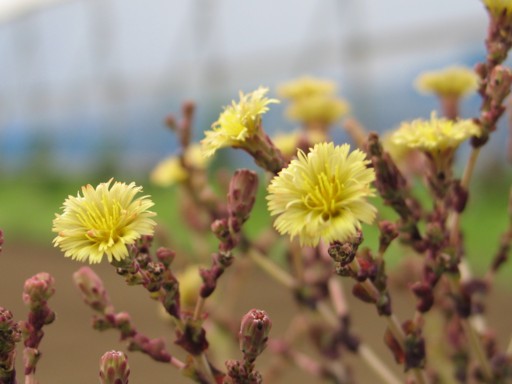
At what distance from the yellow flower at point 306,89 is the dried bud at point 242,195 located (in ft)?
1.33

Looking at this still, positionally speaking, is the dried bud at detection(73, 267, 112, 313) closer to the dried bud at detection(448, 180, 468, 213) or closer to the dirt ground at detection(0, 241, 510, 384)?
the dried bud at detection(448, 180, 468, 213)

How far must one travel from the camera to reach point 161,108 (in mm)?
9289

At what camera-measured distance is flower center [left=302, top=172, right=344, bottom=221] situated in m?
0.46

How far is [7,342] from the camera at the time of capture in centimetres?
48

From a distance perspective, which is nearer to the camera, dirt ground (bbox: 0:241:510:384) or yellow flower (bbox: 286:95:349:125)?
yellow flower (bbox: 286:95:349:125)

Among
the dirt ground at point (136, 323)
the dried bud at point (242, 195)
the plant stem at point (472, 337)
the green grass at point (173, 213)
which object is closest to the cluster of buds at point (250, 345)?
the dried bud at point (242, 195)

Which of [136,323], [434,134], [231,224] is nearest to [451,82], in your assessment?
[434,134]

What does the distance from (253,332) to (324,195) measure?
112 millimetres

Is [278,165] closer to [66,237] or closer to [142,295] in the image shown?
[66,237]

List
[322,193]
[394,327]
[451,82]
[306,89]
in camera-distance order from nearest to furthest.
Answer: [322,193]
[394,327]
[451,82]
[306,89]

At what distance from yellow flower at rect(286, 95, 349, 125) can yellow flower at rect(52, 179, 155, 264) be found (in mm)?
518

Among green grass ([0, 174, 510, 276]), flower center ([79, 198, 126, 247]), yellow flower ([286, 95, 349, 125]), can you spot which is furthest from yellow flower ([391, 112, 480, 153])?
green grass ([0, 174, 510, 276])

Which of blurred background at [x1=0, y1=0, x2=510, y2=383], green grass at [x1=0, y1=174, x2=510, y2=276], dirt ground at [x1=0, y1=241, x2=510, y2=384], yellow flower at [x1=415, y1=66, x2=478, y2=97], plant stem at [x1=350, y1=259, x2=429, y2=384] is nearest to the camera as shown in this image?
plant stem at [x1=350, y1=259, x2=429, y2=384]

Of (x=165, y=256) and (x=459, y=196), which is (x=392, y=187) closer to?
(x=459, y=196)
